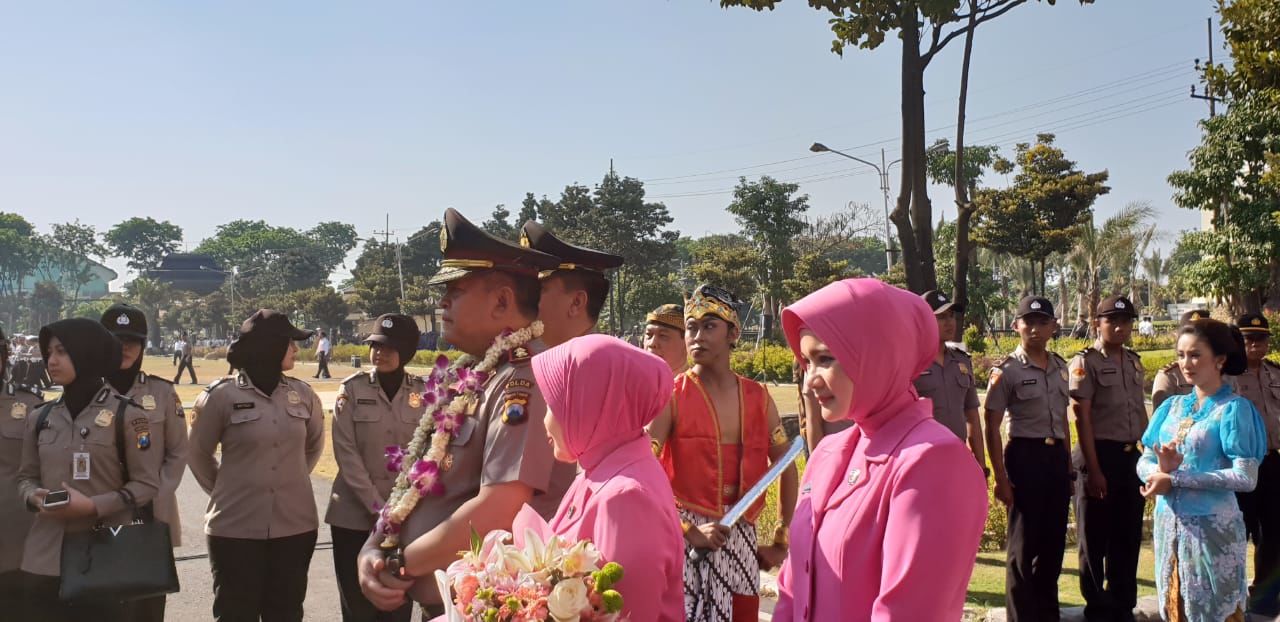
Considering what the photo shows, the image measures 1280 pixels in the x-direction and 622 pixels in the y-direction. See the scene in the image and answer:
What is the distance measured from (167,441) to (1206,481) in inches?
205

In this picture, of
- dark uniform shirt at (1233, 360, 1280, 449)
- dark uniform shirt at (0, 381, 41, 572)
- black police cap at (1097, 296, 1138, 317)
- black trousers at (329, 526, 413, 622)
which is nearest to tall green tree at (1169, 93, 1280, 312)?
dark uniform shirt at (1233, 360, 1280, 449)

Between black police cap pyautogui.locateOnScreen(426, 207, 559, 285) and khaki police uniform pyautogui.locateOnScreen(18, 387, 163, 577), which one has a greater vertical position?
black police cap pyautogui.locateOnScreen(426, 207, 559, 285)

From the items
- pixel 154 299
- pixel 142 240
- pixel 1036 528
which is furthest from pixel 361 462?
pixel 142 240

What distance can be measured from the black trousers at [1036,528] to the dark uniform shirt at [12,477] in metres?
5.14

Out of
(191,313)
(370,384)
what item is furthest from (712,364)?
(191,313)

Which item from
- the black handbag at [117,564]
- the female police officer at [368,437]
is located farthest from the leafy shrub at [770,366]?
the black handbag at [117,564]

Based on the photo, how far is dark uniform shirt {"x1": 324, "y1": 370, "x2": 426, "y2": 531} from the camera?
5277 mm

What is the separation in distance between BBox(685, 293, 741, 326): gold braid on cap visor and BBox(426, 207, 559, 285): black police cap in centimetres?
172

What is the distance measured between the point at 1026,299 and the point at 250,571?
450 cm

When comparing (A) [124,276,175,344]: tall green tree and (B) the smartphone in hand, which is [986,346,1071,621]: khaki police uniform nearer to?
(B) the smartphone in hand

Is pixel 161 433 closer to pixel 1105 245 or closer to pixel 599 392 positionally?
pixel 599 392

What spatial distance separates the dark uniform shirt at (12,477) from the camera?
16.0 ft

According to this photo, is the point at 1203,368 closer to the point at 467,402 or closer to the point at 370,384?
the point at 467,402

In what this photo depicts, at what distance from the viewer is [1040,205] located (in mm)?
38719
